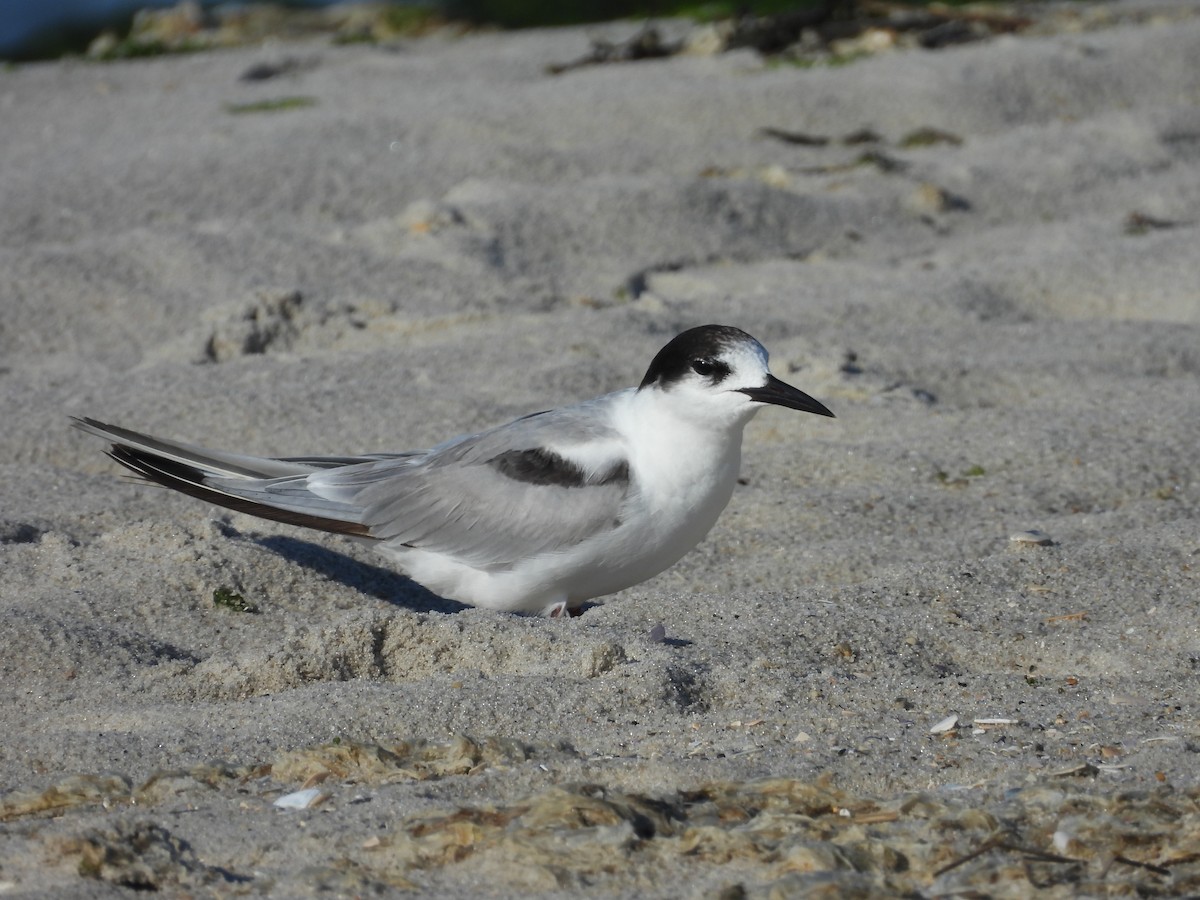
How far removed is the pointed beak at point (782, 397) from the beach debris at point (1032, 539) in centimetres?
79

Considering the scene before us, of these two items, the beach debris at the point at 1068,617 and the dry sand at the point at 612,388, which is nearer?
the dry sand at the point at 612,388

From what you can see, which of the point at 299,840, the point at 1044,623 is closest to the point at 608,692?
the point at 299,840

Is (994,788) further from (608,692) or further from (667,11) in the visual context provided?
(667,11)

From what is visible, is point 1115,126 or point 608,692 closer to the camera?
point 608,692

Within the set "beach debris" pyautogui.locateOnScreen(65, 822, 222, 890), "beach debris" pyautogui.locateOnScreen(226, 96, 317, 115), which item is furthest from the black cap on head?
"beach debris" pyautogui.locateOnScreen(226, 96, 317, 115)

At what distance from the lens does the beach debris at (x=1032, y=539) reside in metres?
4.14

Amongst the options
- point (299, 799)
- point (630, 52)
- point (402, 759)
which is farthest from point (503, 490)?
point (630, 52)

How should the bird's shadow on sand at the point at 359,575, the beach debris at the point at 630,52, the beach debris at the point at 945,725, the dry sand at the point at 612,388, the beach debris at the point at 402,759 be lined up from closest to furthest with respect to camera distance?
the dry sand at the point at 612,388 < the beach debris at the point at 402,759 < the beach debris at the point at 945,725 < the bird's shadow on sand at the point at 359,575 < the beach debris at the point at 630,52

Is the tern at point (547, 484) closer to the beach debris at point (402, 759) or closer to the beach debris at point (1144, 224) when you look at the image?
the beach debris at point (402, 759)

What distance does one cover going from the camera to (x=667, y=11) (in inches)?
472

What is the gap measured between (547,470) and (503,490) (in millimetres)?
141

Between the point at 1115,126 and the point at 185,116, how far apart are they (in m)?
4.89

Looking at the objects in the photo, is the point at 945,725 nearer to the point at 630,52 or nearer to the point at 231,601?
the point at 231,601

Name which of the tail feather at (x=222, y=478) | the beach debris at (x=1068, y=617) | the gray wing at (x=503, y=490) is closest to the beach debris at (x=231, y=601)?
the tail feather at (x=222, y=478)
